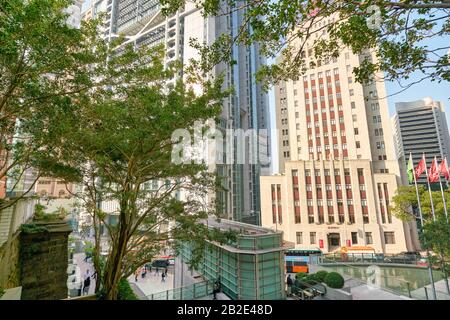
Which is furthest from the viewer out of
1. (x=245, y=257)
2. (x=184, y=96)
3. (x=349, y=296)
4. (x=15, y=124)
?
(x=349, y=296)

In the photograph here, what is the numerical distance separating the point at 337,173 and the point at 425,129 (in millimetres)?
11017

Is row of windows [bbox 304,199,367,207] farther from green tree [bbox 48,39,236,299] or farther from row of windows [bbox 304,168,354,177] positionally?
green tree [bbox 48,39,236,299]

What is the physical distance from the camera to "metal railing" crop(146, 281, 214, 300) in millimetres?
9039

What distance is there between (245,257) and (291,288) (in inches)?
204

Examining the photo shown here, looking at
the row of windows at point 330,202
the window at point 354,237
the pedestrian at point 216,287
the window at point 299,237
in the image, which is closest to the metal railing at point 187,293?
the pedestrian at point 216,287

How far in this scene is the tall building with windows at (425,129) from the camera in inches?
810

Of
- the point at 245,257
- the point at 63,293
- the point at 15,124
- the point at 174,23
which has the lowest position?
the point at 63,293

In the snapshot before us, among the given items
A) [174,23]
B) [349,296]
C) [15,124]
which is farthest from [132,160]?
[174,23]

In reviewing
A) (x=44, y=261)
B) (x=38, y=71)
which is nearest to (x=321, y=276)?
(x=44, y=261)

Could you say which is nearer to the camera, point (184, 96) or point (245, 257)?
point (184, 96)

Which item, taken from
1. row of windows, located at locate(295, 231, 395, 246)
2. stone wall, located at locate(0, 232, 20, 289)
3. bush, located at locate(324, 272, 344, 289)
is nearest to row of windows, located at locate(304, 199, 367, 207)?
row of windows, located at locate(295, 231, 395, 246)

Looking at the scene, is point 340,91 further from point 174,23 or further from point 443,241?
point 174,23

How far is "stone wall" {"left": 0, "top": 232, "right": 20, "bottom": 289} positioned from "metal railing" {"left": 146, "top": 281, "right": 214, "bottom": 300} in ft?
14.3

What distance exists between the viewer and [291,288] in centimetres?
1259
